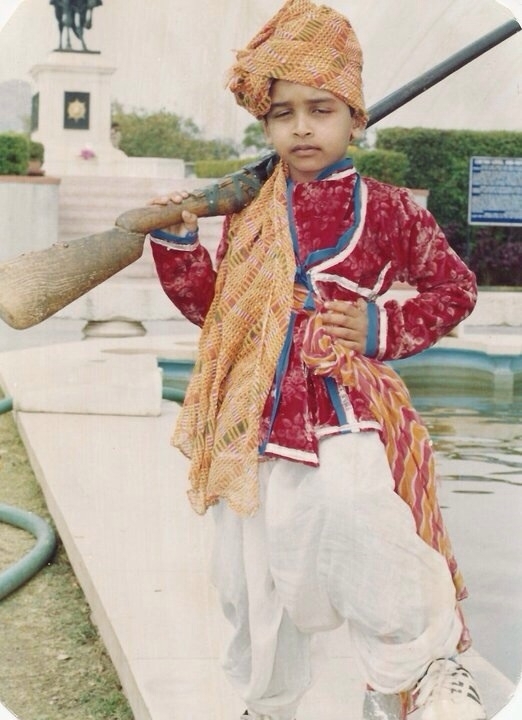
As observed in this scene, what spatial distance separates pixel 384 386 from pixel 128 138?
2984 millimetres

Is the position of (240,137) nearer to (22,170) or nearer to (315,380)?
(315,380)

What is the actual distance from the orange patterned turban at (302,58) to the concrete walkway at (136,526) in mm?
1164

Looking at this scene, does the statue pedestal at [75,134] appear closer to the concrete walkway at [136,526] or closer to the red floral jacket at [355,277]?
the concrete walkway at [136,526]

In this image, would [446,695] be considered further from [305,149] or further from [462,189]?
[462,189]

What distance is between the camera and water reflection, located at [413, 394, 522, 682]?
3119mm

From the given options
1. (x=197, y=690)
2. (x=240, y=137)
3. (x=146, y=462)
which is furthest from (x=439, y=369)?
(x=197, y=690)

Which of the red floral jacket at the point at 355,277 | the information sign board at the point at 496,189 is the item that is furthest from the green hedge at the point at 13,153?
the red floral jacket at the point at 355,277

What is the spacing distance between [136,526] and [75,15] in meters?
1.33

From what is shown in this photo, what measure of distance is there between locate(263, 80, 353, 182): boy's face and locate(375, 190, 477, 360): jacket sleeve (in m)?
0.15

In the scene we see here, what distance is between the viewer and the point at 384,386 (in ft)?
7.50

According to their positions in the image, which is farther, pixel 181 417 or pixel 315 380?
pixel 181 417

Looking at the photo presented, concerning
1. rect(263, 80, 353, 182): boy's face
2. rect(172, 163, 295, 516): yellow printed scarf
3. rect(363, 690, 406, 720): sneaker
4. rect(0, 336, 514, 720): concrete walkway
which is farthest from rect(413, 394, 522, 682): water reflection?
rect(263, 80, 353, 182): boy's face

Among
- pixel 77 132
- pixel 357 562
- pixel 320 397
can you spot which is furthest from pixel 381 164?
pixel 77 132

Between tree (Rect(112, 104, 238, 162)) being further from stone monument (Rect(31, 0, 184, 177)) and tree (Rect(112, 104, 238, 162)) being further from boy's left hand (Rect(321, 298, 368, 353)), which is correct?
stone monument (Rect(31, 0, 184, 177))
